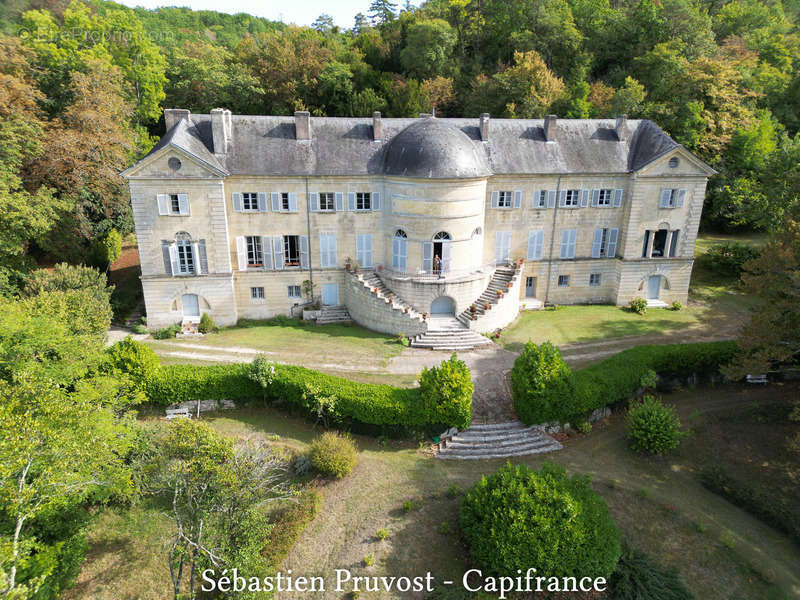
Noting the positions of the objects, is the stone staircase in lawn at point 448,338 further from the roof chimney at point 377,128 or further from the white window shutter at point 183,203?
the white window shutter at point 183,203

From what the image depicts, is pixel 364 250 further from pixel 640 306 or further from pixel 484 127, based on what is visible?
pixel 640 306

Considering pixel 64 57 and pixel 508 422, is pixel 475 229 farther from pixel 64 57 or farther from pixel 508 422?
pixel 64 57

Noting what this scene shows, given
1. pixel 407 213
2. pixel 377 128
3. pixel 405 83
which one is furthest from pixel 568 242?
pixel 405 83

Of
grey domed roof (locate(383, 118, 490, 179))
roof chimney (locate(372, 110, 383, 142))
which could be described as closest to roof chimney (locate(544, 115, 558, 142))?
grey domed roof (locate(383, 118, 490, 179))

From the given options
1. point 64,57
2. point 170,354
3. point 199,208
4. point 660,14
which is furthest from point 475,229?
point 660,14

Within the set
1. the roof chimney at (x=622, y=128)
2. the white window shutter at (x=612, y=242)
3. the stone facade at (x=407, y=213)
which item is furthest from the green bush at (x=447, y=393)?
the roof chimney at (x=622, y=128)

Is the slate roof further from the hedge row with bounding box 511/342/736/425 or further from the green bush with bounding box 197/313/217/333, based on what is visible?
the hedge row with bounding box 511/342/736/425
